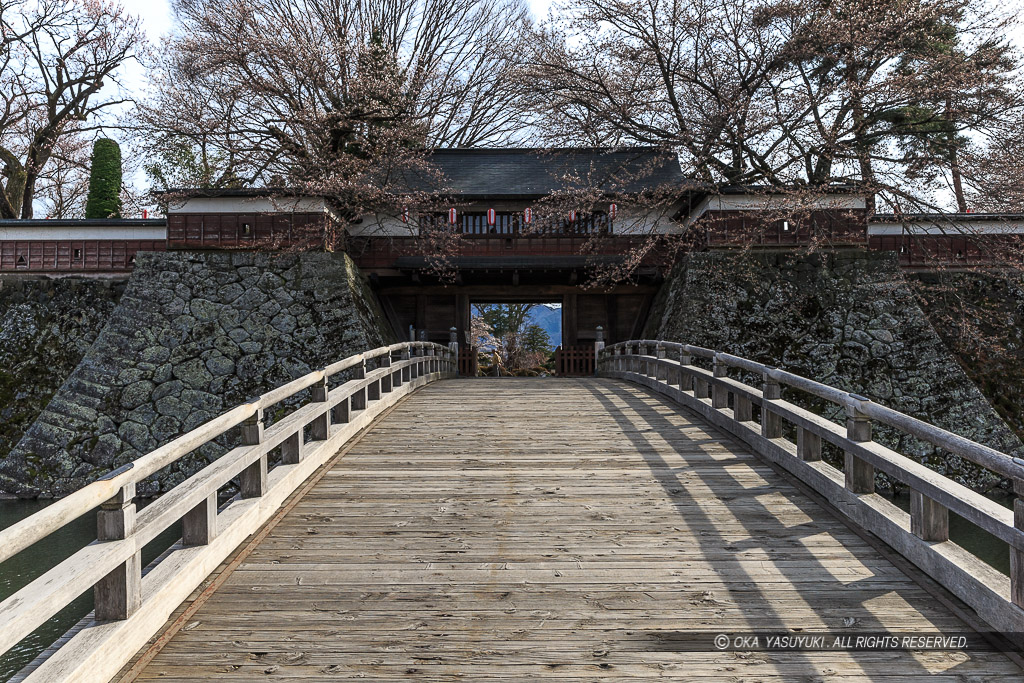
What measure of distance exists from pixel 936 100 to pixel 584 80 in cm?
1068

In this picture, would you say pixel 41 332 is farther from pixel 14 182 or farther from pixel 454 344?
pixel 454 344

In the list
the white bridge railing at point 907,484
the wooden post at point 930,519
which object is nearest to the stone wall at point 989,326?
the white bridge railing at point 907,484

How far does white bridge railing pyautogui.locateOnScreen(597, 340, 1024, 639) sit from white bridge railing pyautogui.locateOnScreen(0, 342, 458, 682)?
408 centimetres

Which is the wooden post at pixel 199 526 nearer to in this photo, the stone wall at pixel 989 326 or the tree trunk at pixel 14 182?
the stone wall at pixel 989 326

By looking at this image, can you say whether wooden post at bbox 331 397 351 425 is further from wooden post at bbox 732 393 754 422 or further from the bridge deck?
wooden post at bbox 732 393 754 422

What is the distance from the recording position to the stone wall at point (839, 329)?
49.4 ft

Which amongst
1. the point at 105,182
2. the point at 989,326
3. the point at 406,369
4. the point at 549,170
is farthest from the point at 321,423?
the point at 105,182

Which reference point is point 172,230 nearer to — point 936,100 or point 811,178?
point 811,178

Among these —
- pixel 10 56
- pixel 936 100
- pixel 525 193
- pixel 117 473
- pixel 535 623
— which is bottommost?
pixel 535 623

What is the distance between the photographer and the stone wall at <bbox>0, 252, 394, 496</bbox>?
1486cm

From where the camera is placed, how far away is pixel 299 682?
2725 mm

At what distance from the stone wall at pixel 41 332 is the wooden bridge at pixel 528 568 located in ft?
51.7

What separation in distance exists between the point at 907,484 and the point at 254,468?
4537 mm

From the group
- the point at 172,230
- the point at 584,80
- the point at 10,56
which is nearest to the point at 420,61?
the point at 584,80
